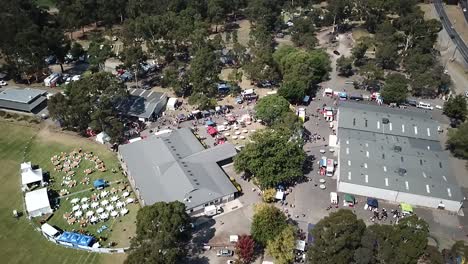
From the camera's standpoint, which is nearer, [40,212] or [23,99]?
[40,212]

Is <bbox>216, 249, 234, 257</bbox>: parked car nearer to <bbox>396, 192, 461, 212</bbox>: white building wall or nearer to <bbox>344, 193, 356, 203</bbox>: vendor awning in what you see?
<bbox>344, 193, 356, 203</bbox>: vendor awning

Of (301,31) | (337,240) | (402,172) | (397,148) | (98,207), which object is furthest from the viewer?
(301,31)

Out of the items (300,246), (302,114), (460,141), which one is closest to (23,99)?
(302,114)

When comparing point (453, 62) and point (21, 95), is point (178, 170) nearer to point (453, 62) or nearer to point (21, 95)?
point (21, 95)

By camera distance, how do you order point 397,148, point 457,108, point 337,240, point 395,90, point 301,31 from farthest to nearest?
point 301,31 < point 395,90 < point 457,108 < point 397,148 < point 337,240

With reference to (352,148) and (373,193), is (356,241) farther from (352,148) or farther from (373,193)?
(352,148)

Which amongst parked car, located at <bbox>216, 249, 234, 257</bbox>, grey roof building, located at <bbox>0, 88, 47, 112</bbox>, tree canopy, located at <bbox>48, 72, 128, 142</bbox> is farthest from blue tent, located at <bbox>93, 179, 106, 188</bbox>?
grey roof building, located at <bbox>0, 88, 47, 112</bbox>

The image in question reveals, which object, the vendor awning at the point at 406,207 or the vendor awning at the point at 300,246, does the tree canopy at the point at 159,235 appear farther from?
the vendor awning at the point at 406,207
